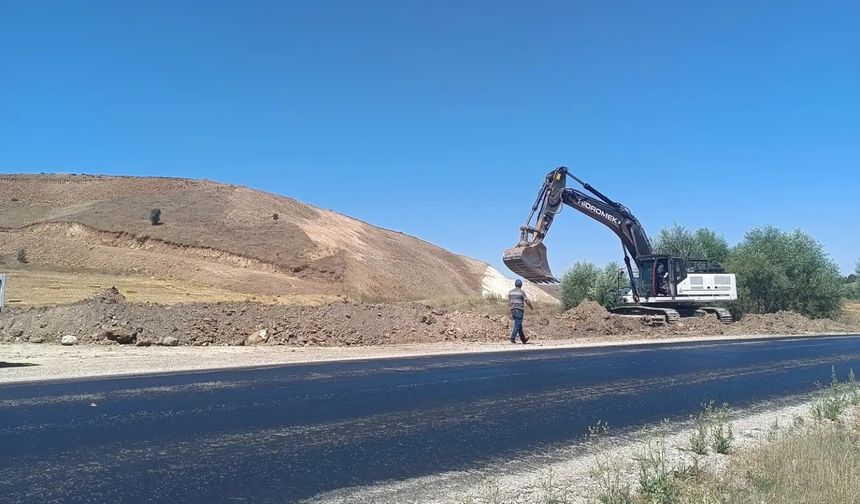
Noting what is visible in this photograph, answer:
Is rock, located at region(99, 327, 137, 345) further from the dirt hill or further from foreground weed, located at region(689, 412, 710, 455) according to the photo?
the dirt hill

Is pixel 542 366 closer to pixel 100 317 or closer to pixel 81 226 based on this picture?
pixel 100 317

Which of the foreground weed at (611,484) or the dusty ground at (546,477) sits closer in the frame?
the foreground weed at (611,484)

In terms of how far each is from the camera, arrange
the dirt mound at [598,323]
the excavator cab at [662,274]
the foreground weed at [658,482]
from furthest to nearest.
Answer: the excavator cab at [662,274], the dirt mound at [598,323], the foreground weed at [658,482]

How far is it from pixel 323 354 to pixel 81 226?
47996mm

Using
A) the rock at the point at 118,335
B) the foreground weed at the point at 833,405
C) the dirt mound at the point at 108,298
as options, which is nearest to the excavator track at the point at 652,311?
the foreground weed at the point at 833,405

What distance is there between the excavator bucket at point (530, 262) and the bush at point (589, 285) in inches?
551

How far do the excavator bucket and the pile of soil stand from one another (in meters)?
2.14

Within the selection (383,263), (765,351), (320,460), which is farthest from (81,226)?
(320,460)

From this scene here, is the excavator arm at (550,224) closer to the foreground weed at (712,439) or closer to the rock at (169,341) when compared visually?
the rock at (169,341)

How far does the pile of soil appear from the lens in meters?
22.1

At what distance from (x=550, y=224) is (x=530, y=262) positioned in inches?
92.9

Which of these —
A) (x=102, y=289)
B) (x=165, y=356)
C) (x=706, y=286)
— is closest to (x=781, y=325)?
(x=706, y=286)

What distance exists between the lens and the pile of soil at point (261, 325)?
22.1 m

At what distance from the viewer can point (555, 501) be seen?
212 inches
